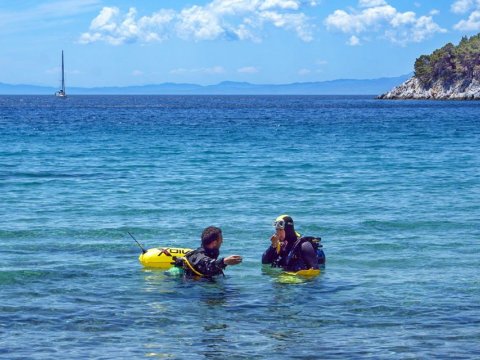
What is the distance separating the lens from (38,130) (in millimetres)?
68500

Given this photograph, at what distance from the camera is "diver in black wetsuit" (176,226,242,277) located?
13.6 meters

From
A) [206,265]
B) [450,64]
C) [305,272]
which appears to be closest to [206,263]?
[206,265]

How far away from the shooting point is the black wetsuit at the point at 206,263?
13.9 metres

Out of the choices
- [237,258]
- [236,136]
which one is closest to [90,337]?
[237,258]

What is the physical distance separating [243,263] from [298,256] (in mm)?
1816

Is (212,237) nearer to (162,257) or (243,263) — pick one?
(162,257)

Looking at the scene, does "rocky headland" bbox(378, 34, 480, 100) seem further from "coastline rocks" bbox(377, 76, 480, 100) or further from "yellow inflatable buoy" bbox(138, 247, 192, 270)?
"yellow inflatable buoy" bbox(138, 247, 192, 270)

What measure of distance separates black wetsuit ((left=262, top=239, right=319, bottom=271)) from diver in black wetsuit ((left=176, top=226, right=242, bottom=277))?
1.18 m

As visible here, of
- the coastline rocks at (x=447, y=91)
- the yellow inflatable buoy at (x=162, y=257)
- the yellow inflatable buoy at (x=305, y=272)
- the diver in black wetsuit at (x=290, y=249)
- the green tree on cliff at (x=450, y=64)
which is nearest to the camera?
the diver in black wetsuit at (x=290, y=249)

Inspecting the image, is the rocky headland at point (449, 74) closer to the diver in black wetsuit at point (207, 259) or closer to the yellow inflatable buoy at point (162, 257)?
the yellow inflatable buoy at point (162, 257)

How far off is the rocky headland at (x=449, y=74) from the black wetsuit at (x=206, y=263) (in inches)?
6518

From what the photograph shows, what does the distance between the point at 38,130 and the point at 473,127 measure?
35019mm

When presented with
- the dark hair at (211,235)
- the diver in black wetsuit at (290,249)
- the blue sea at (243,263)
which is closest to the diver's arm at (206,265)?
the blue sea at (243,263)

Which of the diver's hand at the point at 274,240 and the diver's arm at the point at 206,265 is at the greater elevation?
the diver's hand at the point at 274,240
